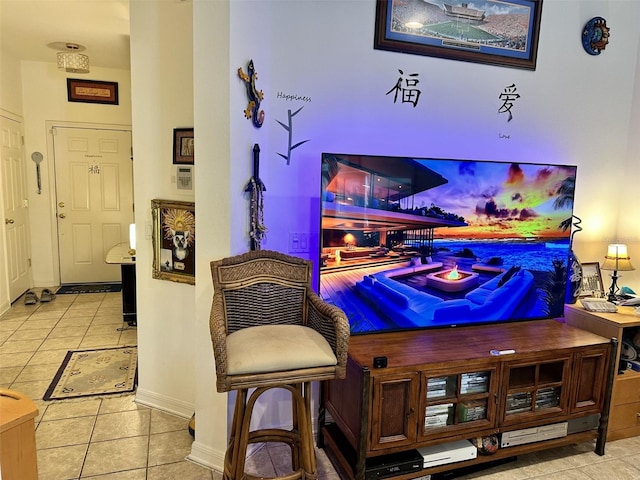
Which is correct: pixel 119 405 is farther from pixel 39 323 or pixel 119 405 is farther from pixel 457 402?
pixel 457 402

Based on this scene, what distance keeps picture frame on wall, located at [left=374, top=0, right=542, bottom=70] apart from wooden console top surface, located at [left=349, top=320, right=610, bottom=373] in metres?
1.60

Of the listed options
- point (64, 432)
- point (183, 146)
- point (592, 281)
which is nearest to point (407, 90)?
point (183, 146)

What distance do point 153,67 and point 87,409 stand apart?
83.8 inches

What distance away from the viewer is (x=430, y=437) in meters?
2.19

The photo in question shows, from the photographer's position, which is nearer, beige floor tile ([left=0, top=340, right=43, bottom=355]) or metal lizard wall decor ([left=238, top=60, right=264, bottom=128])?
metal lizard wall decor ([left=238, top=60, right=264, bottom=128])

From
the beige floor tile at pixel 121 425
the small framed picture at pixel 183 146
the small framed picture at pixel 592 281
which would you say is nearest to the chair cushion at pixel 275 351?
the small framed picture at pixel 183 146

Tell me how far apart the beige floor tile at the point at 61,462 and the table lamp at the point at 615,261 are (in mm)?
3270

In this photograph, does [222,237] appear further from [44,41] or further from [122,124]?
[122,124]

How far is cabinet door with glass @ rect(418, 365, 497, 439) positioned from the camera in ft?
7.15

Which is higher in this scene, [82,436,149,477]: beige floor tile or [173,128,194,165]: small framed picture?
[173,128,194,165]: small framed picture

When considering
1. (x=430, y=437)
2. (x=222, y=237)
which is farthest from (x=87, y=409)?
(x=430, y=437)

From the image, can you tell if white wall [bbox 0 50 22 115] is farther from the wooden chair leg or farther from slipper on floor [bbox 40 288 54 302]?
the wooden chair leg

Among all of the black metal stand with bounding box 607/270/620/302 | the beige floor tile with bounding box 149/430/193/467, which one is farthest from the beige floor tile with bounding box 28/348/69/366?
the black metal stand with bounding box 607/270/620/302

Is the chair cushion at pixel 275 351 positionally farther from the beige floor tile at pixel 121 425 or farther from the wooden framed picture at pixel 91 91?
the wooden framed picture at pixel 91 91
